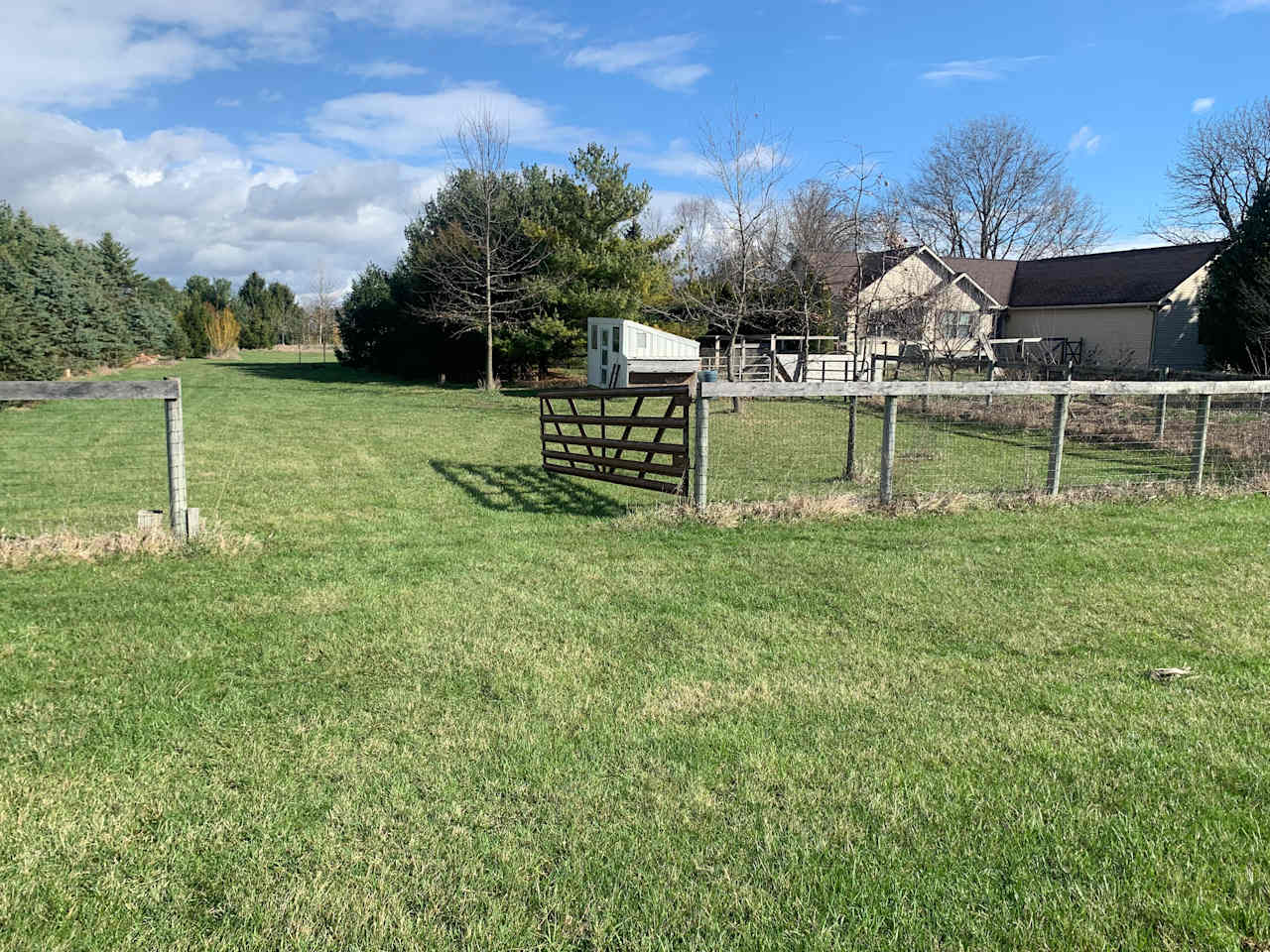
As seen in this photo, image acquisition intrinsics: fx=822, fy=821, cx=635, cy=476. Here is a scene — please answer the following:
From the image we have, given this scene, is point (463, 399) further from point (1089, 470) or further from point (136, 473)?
point (1089, 470)

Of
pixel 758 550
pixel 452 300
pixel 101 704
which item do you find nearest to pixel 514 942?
pixel 101 704

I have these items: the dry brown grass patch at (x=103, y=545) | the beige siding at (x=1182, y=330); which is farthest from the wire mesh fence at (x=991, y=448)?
the beige siding at (x=1182, y=330)

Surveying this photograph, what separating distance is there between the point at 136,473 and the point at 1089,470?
1268 cm

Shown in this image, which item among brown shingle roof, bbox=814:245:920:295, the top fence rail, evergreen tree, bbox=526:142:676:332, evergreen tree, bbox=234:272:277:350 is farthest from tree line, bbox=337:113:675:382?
evergreen tree, bbox=234:272:277:350

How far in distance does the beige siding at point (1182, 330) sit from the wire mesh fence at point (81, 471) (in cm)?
3312

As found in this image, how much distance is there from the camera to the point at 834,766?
3248 mm

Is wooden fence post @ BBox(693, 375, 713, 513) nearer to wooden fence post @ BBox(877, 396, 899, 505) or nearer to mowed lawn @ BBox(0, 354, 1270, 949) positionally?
mowed lawn @ BBox(0, 354, 1270, 949)

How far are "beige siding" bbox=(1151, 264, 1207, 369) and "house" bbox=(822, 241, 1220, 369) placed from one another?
38mm

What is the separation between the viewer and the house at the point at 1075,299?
87.1ft

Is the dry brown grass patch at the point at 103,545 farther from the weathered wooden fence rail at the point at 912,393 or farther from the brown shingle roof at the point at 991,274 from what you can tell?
the brown shingle roof at the point at 991,274

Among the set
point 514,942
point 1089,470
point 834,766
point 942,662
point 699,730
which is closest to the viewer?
point 514,942

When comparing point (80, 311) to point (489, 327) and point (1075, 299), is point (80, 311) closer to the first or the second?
point (489, 327)

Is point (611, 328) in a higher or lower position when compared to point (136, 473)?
higher

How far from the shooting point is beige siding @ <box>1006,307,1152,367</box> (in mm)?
31484
